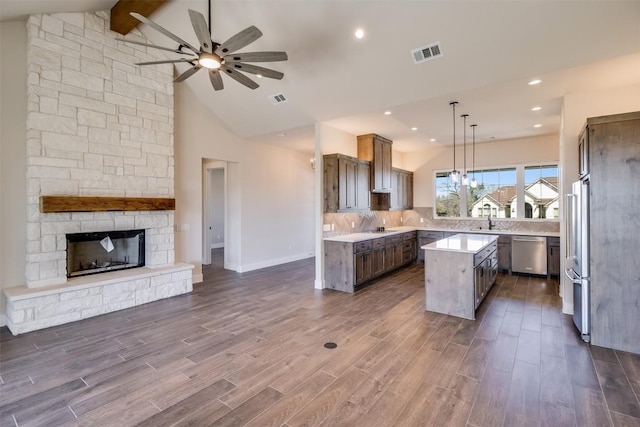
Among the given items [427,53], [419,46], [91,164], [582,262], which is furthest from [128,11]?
[582,262]

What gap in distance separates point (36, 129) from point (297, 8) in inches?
153

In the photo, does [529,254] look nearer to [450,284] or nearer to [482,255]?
[482,255]

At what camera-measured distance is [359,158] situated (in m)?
6.56

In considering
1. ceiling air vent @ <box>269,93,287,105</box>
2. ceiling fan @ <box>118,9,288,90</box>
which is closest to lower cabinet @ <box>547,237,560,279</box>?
ceiling air vent @ <box>269,93,287,105</box>

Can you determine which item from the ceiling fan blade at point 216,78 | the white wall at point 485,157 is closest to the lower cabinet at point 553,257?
the white wall at point 485,157

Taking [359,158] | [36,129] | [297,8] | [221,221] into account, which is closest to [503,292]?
[359,158]

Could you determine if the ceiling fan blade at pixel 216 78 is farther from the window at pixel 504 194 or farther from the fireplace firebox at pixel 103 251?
the window at pixel 504 194

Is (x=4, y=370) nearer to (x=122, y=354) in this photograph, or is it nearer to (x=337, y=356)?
(x=122, y=354)

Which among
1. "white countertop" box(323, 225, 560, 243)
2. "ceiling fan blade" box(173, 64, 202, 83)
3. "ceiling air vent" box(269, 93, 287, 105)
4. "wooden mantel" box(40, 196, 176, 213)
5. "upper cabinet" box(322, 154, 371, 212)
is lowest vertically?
"white countertop" box(323, 225, 560, 243)

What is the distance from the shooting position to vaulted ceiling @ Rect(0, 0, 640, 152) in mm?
3104

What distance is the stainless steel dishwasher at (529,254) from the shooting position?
20.6 feet

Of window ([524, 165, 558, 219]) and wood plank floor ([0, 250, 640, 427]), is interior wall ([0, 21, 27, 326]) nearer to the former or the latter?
wood plank floor ([0, 250, 640, 427])

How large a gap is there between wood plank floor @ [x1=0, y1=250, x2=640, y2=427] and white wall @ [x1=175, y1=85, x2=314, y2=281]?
89.6 inches

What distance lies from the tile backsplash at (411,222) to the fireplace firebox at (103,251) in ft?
11.3
